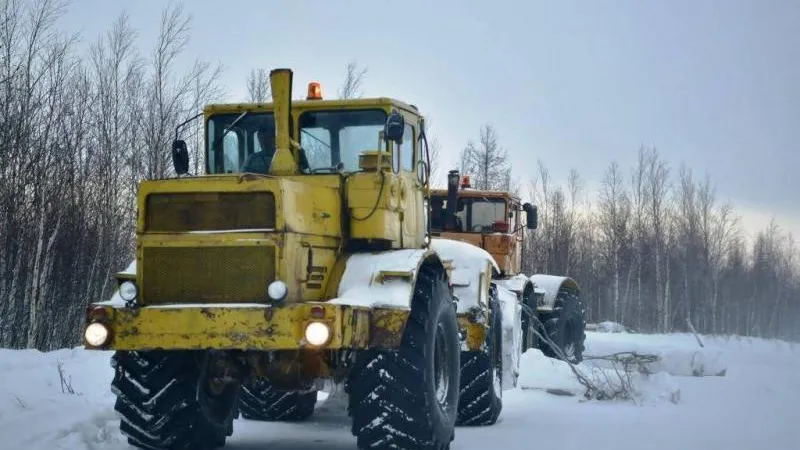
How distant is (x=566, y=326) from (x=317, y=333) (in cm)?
1329

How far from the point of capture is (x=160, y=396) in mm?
7582

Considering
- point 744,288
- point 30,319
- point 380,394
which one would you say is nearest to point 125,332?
point 380,394

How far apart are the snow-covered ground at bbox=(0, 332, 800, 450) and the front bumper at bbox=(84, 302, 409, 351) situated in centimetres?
111

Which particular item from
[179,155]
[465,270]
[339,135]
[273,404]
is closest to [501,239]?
[465,270]

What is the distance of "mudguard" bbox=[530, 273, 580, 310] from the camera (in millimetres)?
18250

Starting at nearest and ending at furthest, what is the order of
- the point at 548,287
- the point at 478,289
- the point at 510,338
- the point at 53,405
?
the point at 53,405, the point at 478,289, the point at 510,338, the point at 548,287

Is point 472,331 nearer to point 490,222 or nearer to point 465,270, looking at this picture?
point 465,270

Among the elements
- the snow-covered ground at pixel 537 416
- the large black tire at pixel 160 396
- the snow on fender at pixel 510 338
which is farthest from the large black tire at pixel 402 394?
the snow on fender at pixel 510 338

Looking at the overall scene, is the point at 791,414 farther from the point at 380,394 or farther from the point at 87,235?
the point at 87,235

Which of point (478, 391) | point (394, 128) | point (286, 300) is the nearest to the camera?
point (286, 300)

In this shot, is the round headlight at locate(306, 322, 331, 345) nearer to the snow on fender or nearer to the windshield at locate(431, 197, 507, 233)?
the snow on fender

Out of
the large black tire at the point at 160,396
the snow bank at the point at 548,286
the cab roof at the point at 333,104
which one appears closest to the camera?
the large black tire at the point at 160,396

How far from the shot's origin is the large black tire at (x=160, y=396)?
24.7 ft

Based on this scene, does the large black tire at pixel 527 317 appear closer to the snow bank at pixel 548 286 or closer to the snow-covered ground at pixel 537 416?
the snow-covered ground at pixel 537 416
